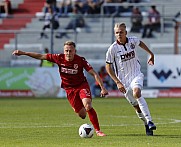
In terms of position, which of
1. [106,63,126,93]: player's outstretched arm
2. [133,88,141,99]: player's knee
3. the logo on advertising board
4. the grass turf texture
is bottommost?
the logo on advertising board

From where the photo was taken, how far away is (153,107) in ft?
89.9

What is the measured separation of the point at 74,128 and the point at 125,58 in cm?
259

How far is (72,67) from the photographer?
16.0 meters

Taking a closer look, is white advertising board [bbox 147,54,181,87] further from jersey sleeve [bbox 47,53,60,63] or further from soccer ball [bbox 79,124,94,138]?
soccer ball [bbox 79,124,94,138]

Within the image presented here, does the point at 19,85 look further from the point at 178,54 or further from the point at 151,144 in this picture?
Result: the point at 151,144

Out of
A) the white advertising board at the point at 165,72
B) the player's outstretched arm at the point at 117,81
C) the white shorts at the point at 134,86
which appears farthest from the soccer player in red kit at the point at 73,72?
the white advertising board at the point at 165,72

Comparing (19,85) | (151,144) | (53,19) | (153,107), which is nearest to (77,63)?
(151,144)

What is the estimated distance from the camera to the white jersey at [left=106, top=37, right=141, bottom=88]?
16.0 m

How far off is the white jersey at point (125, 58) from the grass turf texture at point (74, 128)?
4.22ft

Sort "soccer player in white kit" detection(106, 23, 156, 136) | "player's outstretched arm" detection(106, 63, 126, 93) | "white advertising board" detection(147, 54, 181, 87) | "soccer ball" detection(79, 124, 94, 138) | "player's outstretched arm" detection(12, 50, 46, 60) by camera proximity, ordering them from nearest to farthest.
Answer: "soccer ball" detection(79, 124, 94, 138)
"player's outstretched arm" detection(12, 50, 46, 60)
"player's outstretched arm" detection(106, 63, 126, 93)
"soccer player in white kit" detection(106, 23, 156, 136)
"white advertising board" detection(147, 54, 181, 87)

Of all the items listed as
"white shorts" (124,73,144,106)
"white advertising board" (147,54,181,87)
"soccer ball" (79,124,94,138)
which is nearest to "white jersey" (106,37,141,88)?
"white shorts" (124,73,144,106)

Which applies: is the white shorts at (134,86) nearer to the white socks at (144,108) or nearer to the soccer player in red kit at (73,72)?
the white socks at (144,108)

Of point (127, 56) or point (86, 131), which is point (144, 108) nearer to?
point (127, 56)

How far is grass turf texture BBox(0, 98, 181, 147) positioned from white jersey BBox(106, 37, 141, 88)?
1287 millimetres
